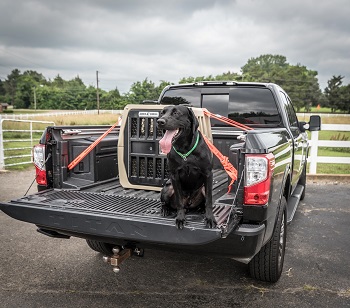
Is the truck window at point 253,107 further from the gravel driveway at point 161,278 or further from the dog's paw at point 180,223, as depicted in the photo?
the dog's paw at point 180,223

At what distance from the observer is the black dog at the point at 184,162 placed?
2.52m

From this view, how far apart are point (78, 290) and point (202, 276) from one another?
1.22 meters

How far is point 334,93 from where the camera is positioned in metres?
72.2

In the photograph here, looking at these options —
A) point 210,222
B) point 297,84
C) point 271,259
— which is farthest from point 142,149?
point 297,84

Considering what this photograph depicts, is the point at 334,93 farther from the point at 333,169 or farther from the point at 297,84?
the point at 333,169

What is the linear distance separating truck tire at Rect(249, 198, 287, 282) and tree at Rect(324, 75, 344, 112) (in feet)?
245

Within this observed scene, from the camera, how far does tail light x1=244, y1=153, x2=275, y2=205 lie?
2449 millimetres

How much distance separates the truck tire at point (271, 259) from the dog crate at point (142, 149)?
3.56ft

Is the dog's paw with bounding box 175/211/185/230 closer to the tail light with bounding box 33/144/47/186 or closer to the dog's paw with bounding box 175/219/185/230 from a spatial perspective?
the dog's paw with bounding box 175/219/185/230

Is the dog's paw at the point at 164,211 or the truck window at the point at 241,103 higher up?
the truck window at the point at 241,103

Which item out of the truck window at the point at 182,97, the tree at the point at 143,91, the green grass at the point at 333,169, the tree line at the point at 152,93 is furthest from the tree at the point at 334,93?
the truck window at the point at 182,97

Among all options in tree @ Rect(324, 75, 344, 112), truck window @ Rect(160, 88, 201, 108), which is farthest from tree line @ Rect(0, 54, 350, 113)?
truck window @ Rect(160, 88, 201, 108)

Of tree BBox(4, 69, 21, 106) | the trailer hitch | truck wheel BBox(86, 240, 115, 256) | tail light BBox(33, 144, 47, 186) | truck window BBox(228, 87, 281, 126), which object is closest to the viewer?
the trailer hitch

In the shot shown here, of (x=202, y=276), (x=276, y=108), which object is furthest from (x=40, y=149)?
(x=276, y=108)
